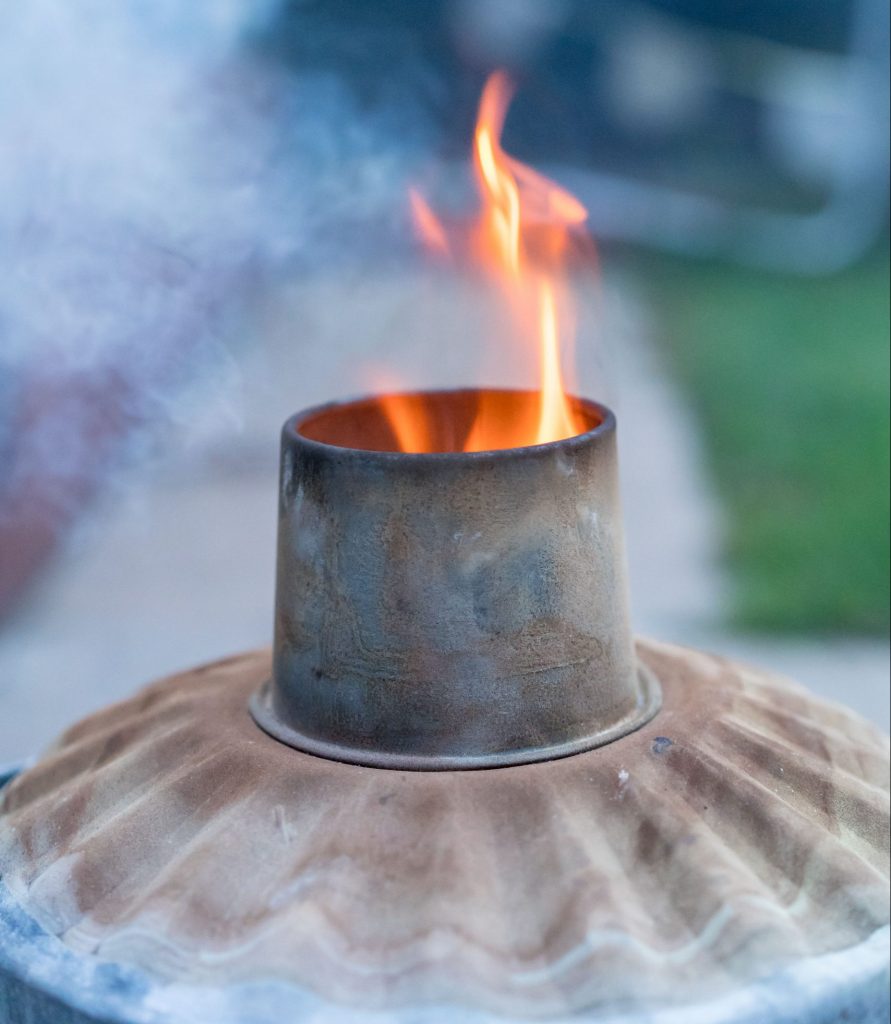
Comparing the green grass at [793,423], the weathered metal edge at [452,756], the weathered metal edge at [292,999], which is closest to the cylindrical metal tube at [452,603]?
the weathered metal edge at [452,756]

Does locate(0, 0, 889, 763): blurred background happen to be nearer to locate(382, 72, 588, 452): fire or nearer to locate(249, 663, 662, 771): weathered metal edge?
locate(382, 72, 588, 452): fire

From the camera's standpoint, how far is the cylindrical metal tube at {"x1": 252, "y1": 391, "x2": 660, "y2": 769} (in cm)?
167

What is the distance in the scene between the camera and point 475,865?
1530 mm

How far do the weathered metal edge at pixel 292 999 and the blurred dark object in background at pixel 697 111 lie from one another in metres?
11.7

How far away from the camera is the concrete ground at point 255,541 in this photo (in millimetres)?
4590

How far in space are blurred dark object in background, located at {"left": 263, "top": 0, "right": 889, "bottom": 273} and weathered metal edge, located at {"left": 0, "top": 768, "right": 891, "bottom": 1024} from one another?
1169cm

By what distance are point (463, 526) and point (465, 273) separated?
32.9 ft

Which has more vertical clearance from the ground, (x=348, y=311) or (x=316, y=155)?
(x=316, y=155)

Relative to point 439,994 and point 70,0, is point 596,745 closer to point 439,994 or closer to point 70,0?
point 439,994

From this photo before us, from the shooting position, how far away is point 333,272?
11297mm

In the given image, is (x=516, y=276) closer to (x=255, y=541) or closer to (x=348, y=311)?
(x=255, y=541)

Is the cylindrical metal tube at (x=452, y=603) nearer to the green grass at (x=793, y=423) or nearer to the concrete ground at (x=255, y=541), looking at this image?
the concrete ground at (x=255, y=541)

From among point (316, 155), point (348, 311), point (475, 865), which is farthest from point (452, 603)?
point (348, 311)

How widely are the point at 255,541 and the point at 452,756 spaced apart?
440cm
